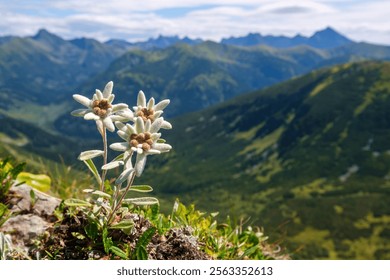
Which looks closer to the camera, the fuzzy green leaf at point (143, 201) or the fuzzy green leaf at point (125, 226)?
the fuzzy green leaf at point (125, 226)

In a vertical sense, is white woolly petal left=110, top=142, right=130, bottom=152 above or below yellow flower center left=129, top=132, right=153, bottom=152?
below

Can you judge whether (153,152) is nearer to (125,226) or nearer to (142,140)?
(142,140)

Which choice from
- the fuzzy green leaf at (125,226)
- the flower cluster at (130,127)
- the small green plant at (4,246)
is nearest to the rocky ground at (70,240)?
the small green plant at (4,246)

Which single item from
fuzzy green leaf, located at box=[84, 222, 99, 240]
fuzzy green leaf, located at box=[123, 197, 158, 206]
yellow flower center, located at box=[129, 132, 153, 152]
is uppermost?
yellow flower center, located at box=[129, 132, 153, 152]

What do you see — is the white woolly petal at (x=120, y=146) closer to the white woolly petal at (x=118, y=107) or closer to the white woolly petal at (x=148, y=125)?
the white woolly petal at (x=148, y=125)

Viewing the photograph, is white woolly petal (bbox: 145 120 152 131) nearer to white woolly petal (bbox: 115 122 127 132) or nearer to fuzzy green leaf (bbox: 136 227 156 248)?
white woolly petal (bbox: 115 122 127 132)

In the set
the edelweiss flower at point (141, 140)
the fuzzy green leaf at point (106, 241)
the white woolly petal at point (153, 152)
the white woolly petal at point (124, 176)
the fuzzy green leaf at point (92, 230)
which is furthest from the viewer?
the fuzzy green leaf at point (92, 230)

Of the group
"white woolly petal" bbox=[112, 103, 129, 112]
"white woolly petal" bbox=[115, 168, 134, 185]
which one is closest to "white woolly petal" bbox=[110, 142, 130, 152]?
"white woolly petal" bbox=[115, 168, 134, 185]
